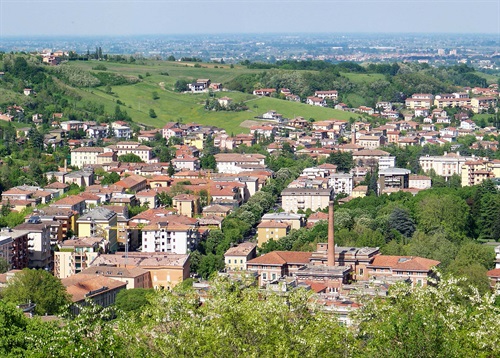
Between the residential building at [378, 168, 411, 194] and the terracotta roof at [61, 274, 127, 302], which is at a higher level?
the terracotta roof at [61, 274, 127, 302]

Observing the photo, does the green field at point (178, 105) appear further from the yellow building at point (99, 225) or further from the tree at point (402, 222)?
the tree at point (402, 222)

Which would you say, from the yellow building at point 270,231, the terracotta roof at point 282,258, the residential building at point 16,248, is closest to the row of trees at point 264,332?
the terracotta roof at point 282,258

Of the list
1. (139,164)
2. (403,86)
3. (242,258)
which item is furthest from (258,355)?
(403,86)

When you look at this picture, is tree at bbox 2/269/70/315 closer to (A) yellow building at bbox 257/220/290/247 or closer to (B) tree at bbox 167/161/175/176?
(A) yellow building at bbox 257/220/290/247

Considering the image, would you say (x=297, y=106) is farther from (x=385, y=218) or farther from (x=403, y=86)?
(x=385, y=218)

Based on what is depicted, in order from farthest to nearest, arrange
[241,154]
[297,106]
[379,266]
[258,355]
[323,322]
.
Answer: [297,106], [241,154], [379,266], [323,322], [258,355]

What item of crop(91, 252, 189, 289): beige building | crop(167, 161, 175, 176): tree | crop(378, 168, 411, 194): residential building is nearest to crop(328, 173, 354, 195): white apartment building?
crop(378, 168, 411, 194): residential building

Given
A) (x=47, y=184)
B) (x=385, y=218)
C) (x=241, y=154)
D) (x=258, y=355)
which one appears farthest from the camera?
(x=241, y=154)
